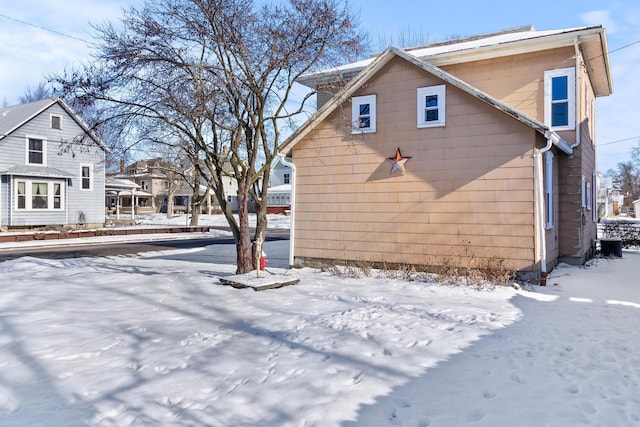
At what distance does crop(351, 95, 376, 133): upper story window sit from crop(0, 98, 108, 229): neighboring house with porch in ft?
56.3

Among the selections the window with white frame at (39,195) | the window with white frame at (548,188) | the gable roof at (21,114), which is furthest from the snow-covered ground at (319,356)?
the gable roof at (21,114)

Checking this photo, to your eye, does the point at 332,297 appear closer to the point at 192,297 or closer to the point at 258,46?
the point at 192,297

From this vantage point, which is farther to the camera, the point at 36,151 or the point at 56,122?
the point at 56,122

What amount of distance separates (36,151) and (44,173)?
1859 mm

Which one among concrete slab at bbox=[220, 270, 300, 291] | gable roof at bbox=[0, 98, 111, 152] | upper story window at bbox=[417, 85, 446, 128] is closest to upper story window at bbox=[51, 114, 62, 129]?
gable roof at bbox=[0, 98, 111, 152]

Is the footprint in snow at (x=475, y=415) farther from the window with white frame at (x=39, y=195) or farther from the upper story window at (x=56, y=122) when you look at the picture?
the upper story window at (x=56, y=122)

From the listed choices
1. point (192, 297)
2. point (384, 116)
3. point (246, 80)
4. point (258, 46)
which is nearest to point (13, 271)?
point (192, 297)

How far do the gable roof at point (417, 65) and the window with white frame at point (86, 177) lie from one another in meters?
21.5

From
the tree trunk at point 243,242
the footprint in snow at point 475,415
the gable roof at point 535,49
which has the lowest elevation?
the footprint in snow at point 475,415

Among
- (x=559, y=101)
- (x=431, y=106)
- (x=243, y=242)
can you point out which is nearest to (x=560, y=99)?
(x=559, y=101)

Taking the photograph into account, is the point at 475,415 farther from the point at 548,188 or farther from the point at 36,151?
the point at 36,151

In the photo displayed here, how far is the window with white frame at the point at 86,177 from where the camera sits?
1124 inches

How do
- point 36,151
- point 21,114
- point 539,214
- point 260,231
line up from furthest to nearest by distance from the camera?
point 21,114, point 36,151, point 260,231, point 539,214

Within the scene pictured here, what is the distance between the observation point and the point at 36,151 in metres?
26.2
